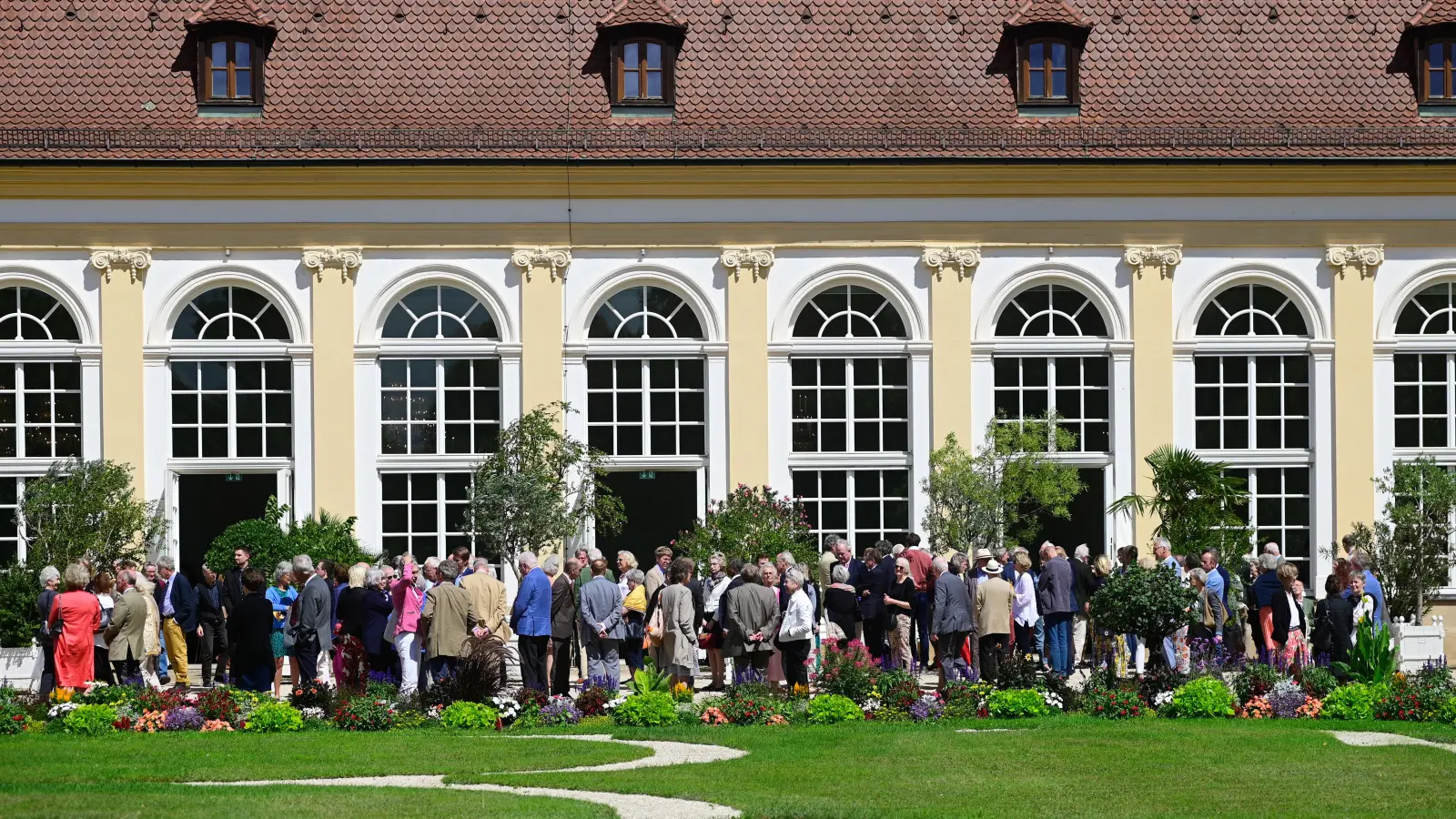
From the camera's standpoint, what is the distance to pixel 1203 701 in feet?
63.9

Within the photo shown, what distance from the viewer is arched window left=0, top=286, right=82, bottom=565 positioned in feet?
100

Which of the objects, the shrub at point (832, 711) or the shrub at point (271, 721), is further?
the shrub at point (832, 711)

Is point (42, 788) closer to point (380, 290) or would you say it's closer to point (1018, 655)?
point (1018, 655)

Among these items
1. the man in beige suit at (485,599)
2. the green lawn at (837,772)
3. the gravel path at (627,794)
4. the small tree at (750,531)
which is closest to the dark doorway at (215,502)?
the small tree at (750,531)

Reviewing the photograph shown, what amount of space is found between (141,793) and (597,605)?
26.1 ft

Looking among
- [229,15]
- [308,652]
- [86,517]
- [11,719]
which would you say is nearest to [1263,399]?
[308,652]

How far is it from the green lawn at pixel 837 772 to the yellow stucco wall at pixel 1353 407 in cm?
1272

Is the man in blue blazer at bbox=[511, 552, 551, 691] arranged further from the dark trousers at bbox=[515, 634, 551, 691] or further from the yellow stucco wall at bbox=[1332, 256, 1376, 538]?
the yellow stucco wall at bbox=[1332, 256, 1376, 538]

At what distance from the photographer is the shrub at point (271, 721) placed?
61.8 feet

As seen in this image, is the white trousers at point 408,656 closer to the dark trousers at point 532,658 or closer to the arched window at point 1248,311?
the dark trousers at point 532,658

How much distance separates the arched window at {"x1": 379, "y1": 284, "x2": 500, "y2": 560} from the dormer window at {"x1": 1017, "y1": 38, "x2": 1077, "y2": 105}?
27.9 feet

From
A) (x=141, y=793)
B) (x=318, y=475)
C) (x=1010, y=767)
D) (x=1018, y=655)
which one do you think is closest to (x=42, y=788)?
(x=141, y=793)

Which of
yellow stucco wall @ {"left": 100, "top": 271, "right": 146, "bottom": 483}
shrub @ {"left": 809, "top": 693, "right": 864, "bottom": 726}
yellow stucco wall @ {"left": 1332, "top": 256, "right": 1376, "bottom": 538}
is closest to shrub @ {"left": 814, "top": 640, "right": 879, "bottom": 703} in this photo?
shrub @ {"left": 809, "top": 693, "right": 864, "bottom": 726}

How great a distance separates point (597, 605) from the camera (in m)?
21.9
